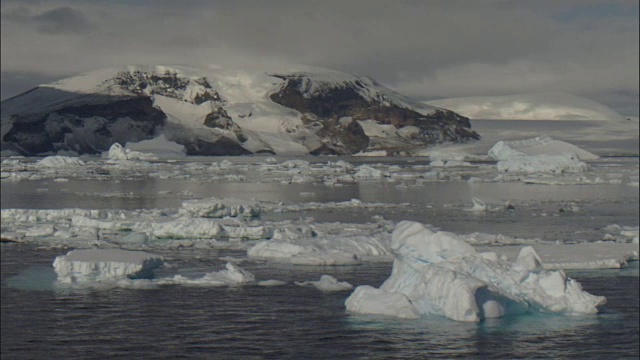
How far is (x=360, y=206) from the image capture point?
150 ft

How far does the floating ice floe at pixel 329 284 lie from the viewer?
21.5m

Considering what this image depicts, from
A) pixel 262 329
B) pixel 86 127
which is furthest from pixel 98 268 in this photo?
pixel 86 127

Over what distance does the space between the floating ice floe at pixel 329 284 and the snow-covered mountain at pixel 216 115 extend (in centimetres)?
13836

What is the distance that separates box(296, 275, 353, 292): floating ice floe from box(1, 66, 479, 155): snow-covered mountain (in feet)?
454

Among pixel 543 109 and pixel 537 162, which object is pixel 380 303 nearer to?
pixel 537 162

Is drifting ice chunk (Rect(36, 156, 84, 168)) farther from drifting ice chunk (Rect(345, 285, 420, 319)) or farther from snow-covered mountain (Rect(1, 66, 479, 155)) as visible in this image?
drifting ice chunk (Rect(345, 285, 420, 319))

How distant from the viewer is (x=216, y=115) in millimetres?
170500

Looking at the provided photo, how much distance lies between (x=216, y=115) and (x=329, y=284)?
150697mm

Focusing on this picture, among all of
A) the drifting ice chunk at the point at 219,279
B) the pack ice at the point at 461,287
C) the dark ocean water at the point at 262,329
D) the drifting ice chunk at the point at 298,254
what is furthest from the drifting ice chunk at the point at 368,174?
the pack ice at the point at 461,287

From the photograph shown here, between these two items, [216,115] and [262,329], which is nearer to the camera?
[262,329]

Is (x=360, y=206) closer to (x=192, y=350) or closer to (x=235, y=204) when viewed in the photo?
(x=235, y=204)

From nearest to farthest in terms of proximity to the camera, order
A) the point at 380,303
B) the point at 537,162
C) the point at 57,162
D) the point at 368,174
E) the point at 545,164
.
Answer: the point at 380,303, the point at 368,174, the point at 545,164, the point at 537,162, the point at 57,162

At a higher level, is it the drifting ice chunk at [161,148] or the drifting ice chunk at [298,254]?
the drifting ice chunk at [161,148]

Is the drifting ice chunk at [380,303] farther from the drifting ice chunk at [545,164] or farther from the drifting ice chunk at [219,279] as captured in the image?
the drifting ice chunk at [545,164]
